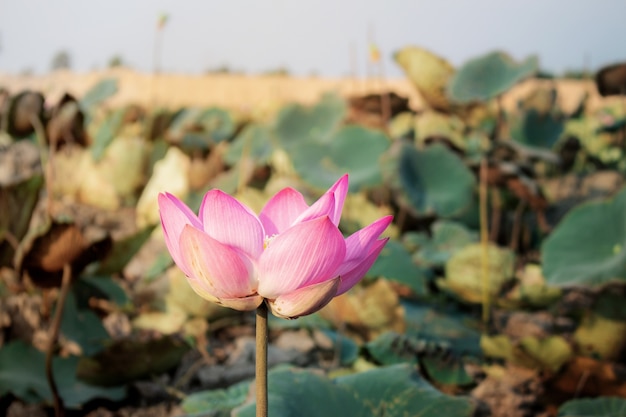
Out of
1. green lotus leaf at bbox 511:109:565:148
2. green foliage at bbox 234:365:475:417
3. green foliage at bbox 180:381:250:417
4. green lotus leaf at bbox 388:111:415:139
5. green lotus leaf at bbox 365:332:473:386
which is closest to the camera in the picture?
green foliage at bbox 234:365:475:417

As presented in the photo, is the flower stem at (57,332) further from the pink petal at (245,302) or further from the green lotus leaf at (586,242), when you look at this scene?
the green lotus leaf at (586,242)

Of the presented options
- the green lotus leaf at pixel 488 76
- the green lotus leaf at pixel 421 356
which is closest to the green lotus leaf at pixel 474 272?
the green lotus leaf at pixel 488 76

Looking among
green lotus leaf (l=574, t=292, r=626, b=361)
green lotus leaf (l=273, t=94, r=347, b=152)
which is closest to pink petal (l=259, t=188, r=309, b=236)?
green lotus leaf (l=574, t=292, r=626, b=361)

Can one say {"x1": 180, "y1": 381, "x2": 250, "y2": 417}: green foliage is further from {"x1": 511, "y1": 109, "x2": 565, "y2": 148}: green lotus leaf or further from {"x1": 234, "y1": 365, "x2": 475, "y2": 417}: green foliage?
{"x1": 511, "y1": 109, "x2": 565, "y2": 148}: green lotus leaf

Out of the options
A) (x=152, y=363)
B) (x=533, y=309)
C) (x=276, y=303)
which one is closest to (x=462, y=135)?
(x=533, y=309)

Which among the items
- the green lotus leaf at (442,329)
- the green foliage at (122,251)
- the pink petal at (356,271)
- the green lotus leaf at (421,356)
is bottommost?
the green lotus leaf at (442,329)

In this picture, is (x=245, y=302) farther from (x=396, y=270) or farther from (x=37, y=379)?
A: (x=396, y=270)

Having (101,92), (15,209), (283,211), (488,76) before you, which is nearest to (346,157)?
(488,76)
